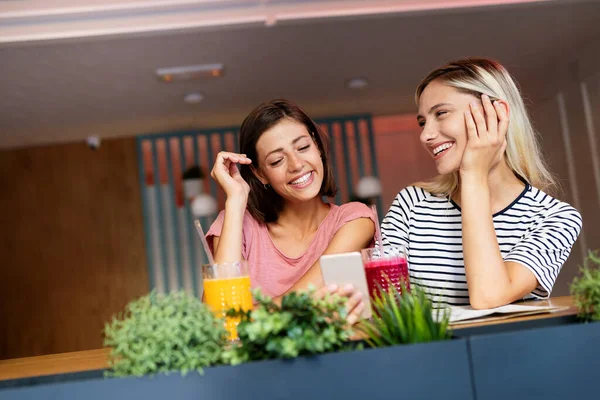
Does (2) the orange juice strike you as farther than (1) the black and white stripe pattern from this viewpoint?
No

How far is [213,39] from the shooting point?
4410 mm

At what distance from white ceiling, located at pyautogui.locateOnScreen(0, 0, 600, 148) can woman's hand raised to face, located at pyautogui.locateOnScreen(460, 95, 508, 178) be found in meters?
2.68

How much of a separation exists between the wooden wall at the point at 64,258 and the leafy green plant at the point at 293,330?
21.0ft

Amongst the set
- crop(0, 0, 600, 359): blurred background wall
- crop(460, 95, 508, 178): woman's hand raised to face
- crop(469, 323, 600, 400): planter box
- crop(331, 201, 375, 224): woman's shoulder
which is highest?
crop(0, 0, 600, 359): blurred background wall

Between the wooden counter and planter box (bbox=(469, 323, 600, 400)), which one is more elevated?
the wooden counter

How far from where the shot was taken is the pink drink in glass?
4.66ft

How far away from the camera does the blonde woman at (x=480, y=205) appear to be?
1477 mm

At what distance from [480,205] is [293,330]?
0.76 m

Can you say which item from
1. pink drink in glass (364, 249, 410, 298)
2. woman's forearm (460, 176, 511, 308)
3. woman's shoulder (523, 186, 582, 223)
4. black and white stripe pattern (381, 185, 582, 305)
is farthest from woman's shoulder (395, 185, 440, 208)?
pink drink in glass (364, 249, 410, 298)

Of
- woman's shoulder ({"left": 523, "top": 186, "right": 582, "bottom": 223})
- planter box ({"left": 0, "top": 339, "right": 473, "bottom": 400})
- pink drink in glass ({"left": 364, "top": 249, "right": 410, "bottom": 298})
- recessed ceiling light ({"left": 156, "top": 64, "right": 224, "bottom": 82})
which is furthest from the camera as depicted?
recessed ceiling light ({"left": 156, "top": 64, "right": 224, "bottom": 82})

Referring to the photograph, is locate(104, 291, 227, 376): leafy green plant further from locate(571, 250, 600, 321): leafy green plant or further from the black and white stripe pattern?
the black and white stripe pattern

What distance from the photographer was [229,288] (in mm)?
1281

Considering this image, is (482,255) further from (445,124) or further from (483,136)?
(445,124)

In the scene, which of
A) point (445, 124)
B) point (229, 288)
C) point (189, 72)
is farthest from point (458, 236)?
point (189, 72)
